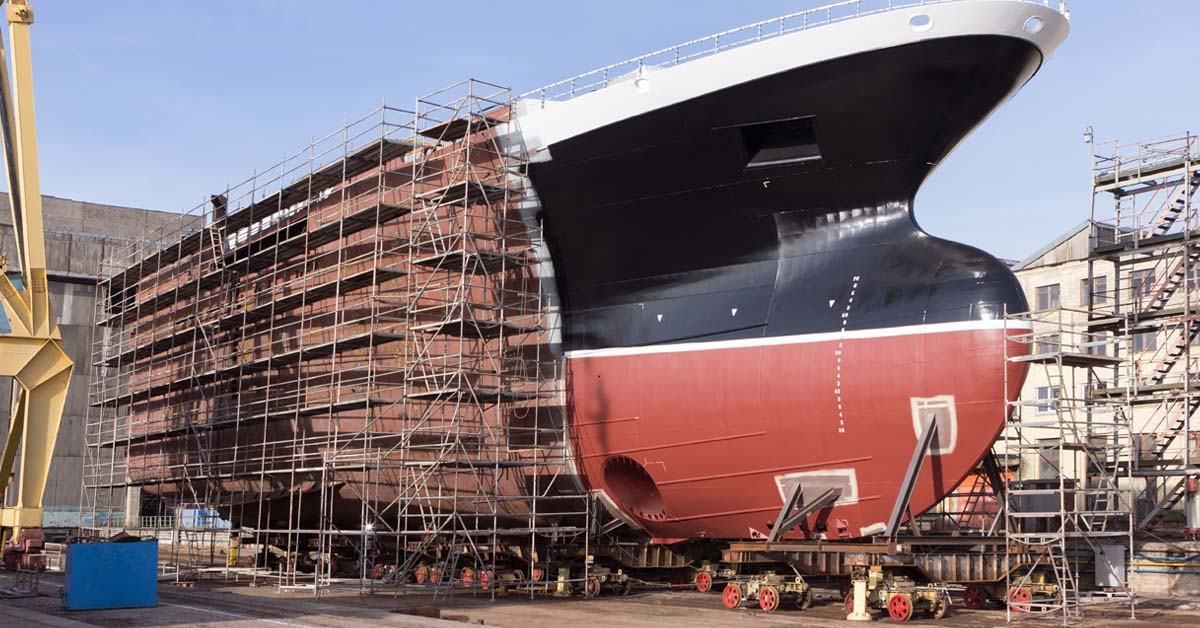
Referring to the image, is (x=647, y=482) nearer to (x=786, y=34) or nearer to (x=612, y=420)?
(x=612, y=420)

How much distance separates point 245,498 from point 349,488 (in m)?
4.16

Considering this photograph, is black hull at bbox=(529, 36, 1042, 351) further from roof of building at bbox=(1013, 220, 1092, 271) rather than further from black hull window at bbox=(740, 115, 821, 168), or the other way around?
roof of building at bbox=(1013, 220, 1092, 271)

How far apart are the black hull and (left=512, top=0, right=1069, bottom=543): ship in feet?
0.10

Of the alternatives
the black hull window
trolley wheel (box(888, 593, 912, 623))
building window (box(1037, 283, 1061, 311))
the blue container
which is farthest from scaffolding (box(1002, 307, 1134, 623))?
building window (box(1037, 283, 1061, 311))

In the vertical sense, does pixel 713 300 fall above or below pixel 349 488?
above

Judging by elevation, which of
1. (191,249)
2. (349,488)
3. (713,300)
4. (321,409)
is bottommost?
(349,488)

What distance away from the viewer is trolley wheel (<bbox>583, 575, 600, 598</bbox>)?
2042 centimetres

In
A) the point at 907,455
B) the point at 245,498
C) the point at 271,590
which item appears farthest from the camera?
the point at 245,498

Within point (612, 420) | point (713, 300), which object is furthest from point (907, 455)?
point (612, 420)

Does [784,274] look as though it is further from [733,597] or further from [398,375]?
[398,375]

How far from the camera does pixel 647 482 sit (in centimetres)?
2042

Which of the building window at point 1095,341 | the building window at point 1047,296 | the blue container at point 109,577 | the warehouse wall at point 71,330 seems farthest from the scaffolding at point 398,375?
the building window at point 1047,296

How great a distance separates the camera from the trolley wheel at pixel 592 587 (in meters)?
20.4

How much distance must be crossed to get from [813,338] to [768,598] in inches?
149
